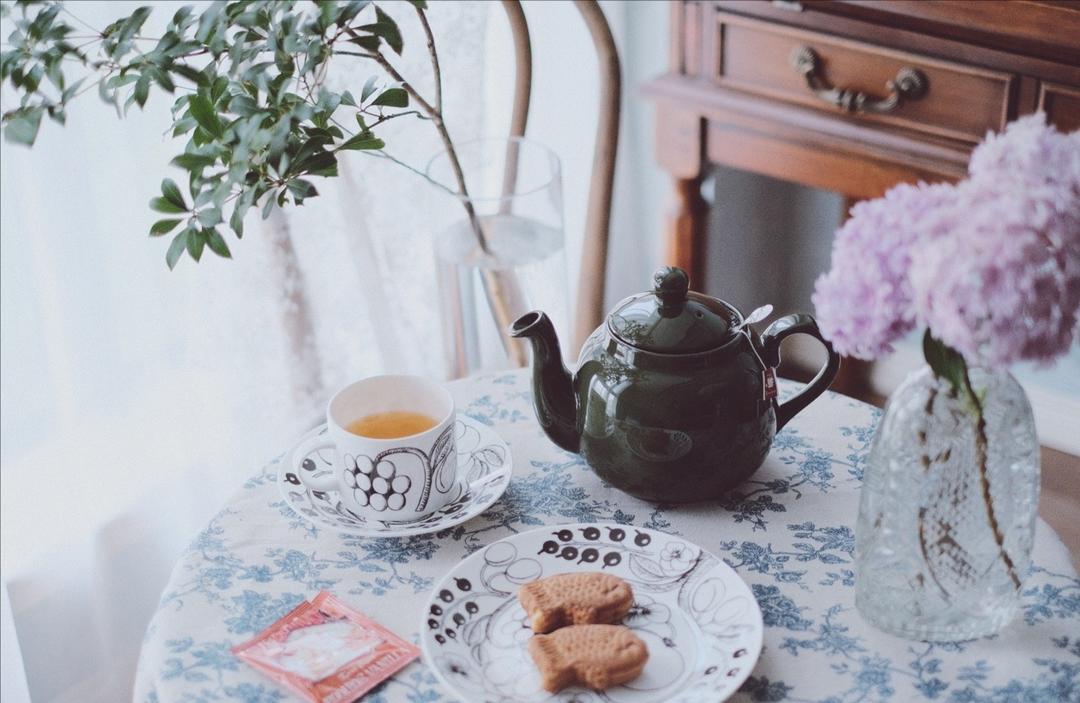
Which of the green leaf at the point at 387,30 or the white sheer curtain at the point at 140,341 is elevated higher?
the green leaf at the point at 387,30

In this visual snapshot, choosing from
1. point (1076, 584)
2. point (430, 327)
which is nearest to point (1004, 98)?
point (1076, 584)

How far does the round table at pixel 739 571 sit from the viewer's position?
861 millimetres

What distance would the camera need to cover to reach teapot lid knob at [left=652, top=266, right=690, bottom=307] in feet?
3.16

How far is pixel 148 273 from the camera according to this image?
5.08ft

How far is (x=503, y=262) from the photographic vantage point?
5.11ft

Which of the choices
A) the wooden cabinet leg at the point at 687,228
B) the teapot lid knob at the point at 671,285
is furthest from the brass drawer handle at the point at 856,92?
the teapot lid knob at the point at 671,285

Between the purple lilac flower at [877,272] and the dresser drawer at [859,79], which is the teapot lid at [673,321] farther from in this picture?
the dresser drawer at [859,79]

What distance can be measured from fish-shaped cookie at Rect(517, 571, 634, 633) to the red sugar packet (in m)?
0.09

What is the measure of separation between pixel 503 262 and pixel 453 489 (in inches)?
22.0

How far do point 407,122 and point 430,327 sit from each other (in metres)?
0.35

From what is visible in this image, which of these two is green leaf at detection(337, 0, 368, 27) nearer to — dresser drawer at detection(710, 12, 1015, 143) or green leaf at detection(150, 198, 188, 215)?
green leaf at detection(150, 198, 188, 215)

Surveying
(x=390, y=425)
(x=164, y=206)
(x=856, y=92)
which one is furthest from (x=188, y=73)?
(x=856, y=92)

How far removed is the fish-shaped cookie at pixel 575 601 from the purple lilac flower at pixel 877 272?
25 centimetres

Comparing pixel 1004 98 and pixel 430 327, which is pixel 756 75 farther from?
pixel 430 327
